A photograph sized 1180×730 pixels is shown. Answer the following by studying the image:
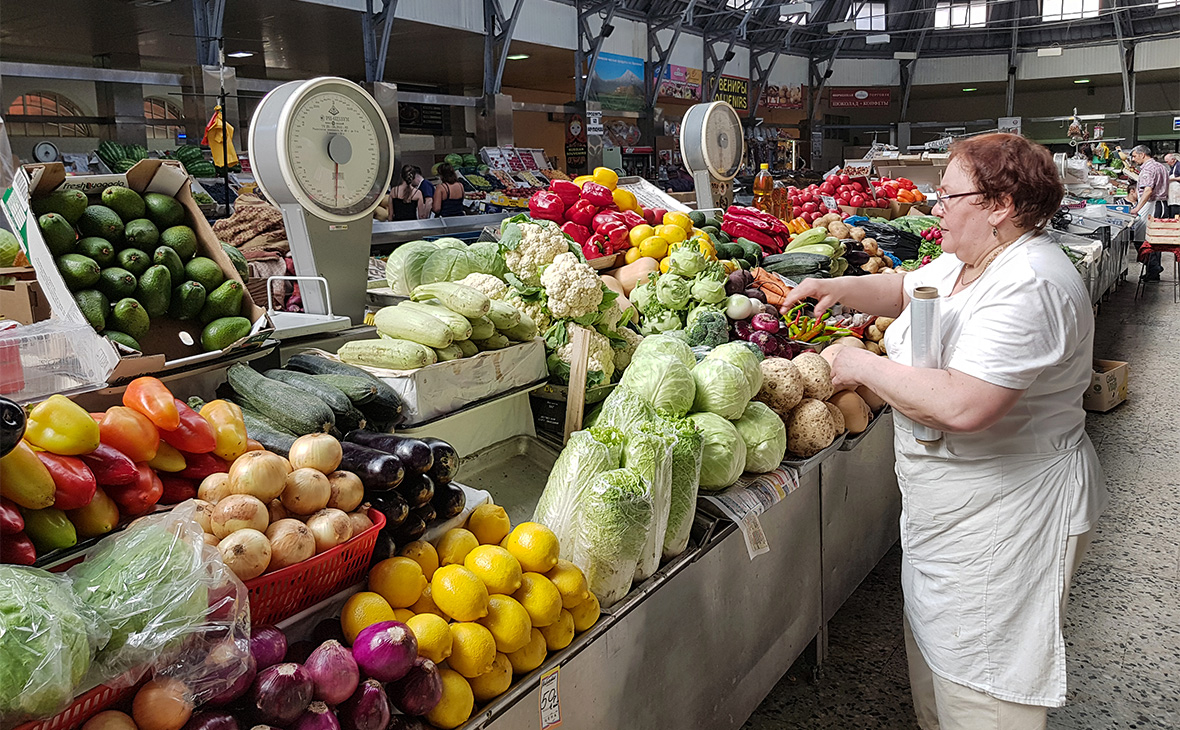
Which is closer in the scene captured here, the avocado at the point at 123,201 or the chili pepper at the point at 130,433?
the chili pepper at the point at 130,433

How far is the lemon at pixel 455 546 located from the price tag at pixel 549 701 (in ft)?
0.88

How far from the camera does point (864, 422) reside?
2898 millimetres

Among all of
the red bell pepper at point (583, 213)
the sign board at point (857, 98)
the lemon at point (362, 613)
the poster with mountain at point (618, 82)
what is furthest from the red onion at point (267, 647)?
the sign board at point (857, 98)

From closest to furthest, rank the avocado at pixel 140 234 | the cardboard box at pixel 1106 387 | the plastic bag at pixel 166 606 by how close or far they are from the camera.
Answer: the plastic bag at pixel 166 606 < the avocado at pixel 140 234 < the cardboard box at pixel 1106 387

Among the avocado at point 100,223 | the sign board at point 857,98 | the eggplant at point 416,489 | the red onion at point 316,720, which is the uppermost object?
the sign board at point 857,98

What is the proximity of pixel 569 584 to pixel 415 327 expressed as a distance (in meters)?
0.80

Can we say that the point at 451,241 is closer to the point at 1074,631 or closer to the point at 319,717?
the point at 319,717

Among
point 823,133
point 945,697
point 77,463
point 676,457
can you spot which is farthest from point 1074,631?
point 823,133

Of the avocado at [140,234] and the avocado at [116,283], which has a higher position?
the avocado at [140,234]

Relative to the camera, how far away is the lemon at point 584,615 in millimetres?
1653

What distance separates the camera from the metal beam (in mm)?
9781

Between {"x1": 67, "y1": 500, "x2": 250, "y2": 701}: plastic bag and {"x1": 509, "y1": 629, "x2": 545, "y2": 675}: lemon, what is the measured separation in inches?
19.5

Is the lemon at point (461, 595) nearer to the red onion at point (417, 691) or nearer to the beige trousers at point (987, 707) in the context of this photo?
the red onion at point (417, 691)

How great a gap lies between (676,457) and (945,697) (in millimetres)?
945
